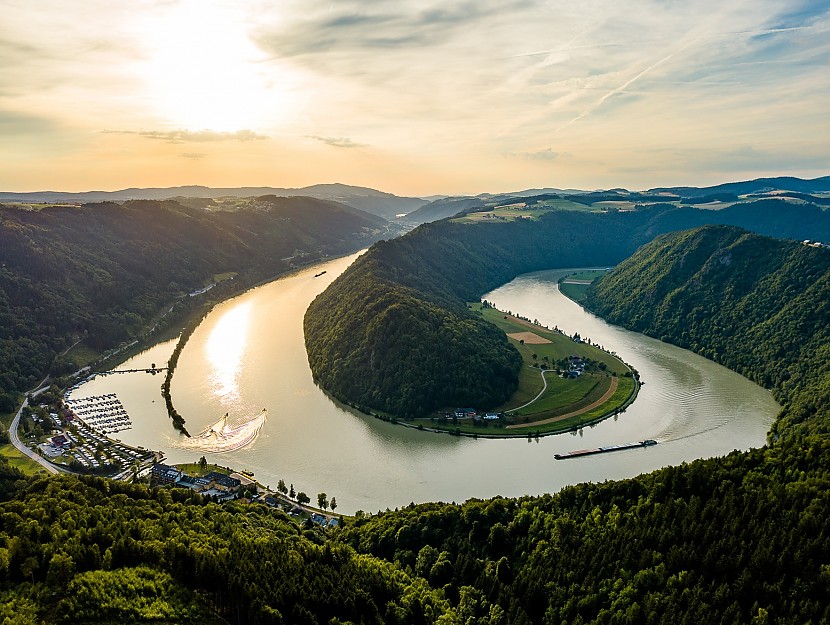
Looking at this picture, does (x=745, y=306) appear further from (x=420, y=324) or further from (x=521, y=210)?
(x=521, y=210)

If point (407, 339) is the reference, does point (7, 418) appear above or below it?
below

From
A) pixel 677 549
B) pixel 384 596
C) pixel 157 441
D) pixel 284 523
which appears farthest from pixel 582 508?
pixel 157 441

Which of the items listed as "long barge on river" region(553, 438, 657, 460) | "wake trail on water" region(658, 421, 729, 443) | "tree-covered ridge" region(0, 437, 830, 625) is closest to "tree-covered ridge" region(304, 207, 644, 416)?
"long barge on river" region(553, 438, 657, 460)

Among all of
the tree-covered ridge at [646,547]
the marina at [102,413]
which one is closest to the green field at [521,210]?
the marina at [102,413]

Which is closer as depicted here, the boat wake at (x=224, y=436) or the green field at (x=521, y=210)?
the boat wake at (x=224, y=436)

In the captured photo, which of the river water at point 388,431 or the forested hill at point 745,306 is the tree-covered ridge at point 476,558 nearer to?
the river water at point 388,431

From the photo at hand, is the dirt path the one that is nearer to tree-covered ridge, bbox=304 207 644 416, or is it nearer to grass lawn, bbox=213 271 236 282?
tree-covered ridge, bbox=304 207 644 416

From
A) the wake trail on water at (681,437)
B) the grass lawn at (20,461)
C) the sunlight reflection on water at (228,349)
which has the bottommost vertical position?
the grass lawn at (20,461)

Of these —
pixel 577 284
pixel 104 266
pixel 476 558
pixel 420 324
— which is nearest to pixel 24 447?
pixel 420 324

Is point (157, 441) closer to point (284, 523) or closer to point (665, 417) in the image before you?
point (284, 523)
